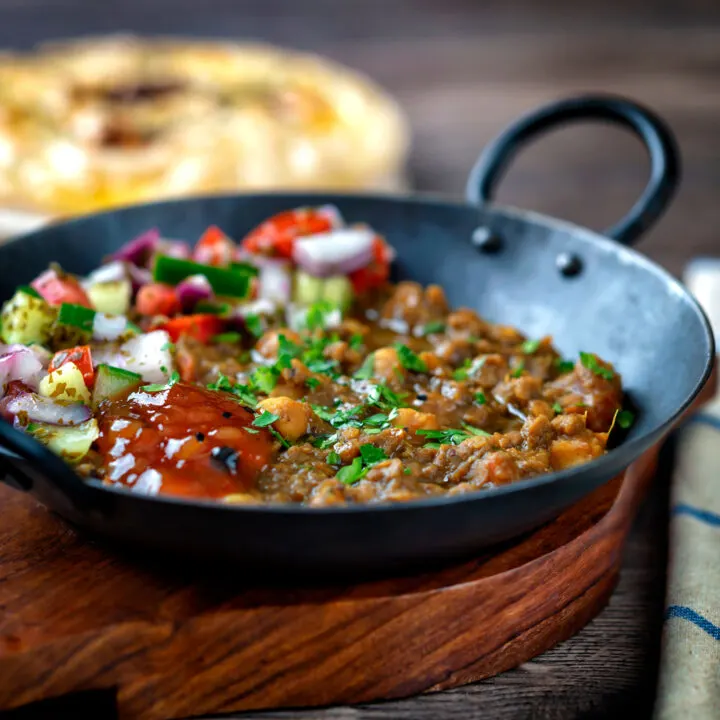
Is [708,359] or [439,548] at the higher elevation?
[708,359]

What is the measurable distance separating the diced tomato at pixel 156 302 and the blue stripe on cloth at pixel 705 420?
150cm

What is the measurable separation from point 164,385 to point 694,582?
4.18ft

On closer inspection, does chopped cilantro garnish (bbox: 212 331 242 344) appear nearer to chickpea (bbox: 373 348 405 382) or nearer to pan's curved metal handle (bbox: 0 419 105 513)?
chickpea (bbox: 373 348 405 382)

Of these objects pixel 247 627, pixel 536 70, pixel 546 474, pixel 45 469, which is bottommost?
Result: pixel 536 70

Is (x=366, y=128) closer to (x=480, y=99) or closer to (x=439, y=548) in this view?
(x=480, y=99)

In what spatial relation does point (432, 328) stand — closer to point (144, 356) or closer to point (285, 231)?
point (285, 231)

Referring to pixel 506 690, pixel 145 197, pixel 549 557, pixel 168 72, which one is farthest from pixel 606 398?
pixel 168 72

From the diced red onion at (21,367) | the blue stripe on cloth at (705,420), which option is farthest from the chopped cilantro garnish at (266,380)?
the blue stripe on cloth at (705,420)

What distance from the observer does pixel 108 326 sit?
254cm

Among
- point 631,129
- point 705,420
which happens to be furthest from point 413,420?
point 631,129

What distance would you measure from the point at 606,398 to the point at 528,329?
0.63 m

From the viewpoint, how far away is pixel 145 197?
14.6ft

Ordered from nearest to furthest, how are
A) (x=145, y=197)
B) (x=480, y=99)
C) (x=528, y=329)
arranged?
(x=528, y=329) < (x=145, y=197) < (x=480, y=99)

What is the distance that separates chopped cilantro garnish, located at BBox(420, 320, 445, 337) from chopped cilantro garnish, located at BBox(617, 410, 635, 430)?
24.3 inches
